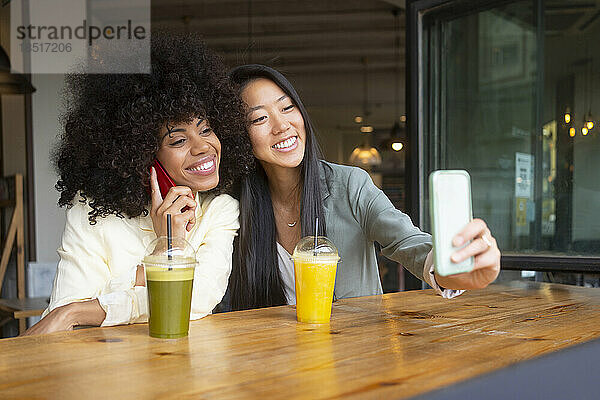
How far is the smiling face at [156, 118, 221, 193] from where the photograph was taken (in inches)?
60.2

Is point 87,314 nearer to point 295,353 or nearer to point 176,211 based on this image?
point 176,211

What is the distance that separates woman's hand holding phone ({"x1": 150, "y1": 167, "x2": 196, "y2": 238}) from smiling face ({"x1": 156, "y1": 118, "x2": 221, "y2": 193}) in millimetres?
105

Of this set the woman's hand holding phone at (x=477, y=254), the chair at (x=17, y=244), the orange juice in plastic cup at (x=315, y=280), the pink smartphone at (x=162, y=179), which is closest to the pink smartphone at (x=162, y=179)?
the pink smartphone at (x=162, y=179)

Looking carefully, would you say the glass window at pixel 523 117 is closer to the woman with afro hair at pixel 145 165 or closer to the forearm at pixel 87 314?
the woman with afro hair at pixel 145 165

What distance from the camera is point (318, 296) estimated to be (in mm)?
1116

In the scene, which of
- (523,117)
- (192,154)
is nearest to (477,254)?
(192,154)

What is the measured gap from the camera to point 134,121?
1.54 meters

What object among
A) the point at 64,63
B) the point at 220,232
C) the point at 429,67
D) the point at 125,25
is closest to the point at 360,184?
the point at 220,232

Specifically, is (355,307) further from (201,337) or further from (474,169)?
(474,169)

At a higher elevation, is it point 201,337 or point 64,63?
point 64,63

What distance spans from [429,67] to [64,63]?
2.78 metres

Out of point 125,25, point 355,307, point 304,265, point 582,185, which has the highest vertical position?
point 125,25

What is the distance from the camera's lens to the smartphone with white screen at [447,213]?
917 millimetres

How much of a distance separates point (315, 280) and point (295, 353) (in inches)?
10.0
